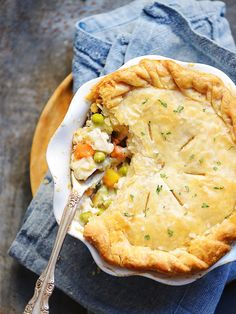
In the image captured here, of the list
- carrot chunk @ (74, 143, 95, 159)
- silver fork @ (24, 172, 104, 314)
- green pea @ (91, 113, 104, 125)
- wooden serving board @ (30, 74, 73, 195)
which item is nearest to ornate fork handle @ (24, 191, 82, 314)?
Result: silver fork @ (24, 172, 104, 314)

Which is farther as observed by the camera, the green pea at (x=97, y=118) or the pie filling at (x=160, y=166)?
the green pea at (x=97, y=118)

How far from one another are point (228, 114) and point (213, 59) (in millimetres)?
560

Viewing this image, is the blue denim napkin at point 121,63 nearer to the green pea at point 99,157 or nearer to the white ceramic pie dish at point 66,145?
the white ceramic pie dish at point 66,145

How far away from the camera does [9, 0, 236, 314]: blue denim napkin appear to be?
3.21 metres

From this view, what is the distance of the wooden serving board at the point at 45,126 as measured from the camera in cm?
348

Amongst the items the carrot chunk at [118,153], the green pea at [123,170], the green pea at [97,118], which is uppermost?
the green pea at [97,118]

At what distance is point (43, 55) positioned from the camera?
3.81m

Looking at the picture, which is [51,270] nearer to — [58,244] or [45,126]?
[58,244]

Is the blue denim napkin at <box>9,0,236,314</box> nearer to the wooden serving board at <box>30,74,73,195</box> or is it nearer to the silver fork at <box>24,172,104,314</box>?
the wooden serving board at <box>30,74,73,195</box>

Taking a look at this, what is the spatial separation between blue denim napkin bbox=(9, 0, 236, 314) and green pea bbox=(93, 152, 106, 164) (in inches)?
21.7

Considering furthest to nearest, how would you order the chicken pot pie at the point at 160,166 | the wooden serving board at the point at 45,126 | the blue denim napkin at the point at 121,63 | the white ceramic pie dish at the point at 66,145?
1. the wooden serving board at the point at 45,126
2. the blue denim napkin at the point at 121,63
3. the white ceramic pie dish at the point at 66,145
4. the chicken pot pie at the point at 160,166

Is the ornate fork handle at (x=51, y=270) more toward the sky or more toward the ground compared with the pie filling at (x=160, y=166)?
more toward the ground

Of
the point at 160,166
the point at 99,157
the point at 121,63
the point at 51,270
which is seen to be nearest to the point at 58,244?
the point at 51,270

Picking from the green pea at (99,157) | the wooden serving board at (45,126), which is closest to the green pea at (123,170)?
the green pea at (99,157)
